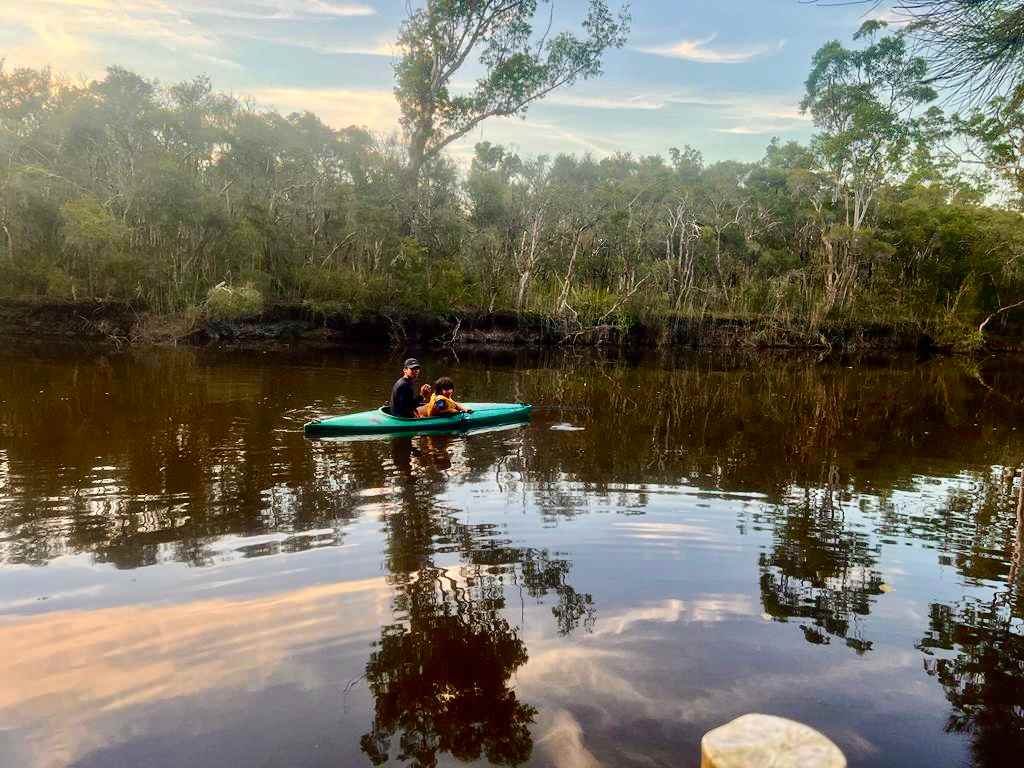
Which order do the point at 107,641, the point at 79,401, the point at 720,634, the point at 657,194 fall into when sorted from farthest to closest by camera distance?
the point at 657,194, the point at 79,401, the point at 720,634, the point at 107,641

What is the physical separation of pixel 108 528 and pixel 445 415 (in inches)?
203

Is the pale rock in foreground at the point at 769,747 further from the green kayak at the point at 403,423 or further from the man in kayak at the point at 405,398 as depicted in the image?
the man in kayak at the point at 405,398

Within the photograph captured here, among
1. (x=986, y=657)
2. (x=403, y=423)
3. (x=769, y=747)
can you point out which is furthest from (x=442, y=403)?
(x=769, y=747)

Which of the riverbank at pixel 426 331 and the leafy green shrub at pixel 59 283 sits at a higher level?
the leafy green shrub at pixel 59 283

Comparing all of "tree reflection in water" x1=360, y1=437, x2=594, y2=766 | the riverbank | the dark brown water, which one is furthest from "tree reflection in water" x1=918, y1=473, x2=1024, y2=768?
the riverbank

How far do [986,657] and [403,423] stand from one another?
7.25 meters

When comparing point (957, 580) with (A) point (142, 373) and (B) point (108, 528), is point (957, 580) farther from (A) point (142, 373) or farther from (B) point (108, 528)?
(A) point (142, 373)

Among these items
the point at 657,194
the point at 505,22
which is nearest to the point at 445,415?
the point at 505,22

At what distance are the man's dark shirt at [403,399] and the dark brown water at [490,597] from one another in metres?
0.54

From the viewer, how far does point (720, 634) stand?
166 inches

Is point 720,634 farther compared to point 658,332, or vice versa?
point 658,332

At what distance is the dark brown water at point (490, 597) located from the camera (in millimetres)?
3264

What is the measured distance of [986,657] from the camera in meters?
4.04

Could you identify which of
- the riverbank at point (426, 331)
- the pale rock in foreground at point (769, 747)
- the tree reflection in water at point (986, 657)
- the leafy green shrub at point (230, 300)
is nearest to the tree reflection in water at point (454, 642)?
the pale rock in foreground at point (769, 747)
